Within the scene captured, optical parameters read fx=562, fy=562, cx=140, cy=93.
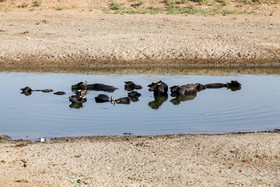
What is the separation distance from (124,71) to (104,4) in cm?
1085

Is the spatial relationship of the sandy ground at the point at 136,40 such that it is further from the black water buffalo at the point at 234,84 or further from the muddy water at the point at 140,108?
the black water buffalo at the point at 234,84

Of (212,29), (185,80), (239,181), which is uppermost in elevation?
(212,29)

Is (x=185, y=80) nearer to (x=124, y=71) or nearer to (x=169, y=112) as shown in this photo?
(x=124, y=71)

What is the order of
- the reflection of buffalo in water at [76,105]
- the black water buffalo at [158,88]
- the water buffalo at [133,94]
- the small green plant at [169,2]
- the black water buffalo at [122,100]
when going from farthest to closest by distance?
the small green plant at [169,2], the black water buffalo at [158,88], the water buffalo at [133,94], the black water buffalo at [122,100], the reflection of buffalo in water at [76,105]

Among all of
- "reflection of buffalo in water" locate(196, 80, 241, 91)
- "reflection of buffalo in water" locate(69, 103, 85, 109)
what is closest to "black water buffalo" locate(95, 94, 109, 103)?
"reflection of buffalo in water" locate(69, 103, 85, 109)

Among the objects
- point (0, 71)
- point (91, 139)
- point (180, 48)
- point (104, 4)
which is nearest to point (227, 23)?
point (180, 48)

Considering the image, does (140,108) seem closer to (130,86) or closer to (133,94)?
(133,94)

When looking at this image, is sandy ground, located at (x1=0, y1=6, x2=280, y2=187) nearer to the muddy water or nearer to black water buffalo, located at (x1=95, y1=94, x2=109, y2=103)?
the muddy water

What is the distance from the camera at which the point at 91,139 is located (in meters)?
10.8

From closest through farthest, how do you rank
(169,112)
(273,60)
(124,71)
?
(169,112) < (124,71) < (273,60)

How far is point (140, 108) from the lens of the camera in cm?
1409

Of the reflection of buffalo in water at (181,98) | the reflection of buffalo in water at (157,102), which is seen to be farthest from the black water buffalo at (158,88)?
the reflection of buffalo in water at (181,98)

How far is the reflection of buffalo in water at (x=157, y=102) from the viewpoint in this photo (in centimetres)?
1449

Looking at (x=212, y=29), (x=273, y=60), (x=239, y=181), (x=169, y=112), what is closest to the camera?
(x=239, y=181)
